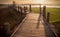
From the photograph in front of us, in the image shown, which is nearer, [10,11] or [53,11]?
[10,11]

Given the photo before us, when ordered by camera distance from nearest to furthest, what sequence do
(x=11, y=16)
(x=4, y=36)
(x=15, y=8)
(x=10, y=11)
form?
(x=4, y=36) < (x=11, y=16) < (x=10, y=11) < (x=15, y=8)

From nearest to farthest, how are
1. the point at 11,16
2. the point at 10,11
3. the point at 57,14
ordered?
the point at 11,16
the point at 10,11
the point at 57,14

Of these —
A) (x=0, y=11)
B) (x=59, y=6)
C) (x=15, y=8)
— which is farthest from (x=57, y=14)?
(x=0, y=11)

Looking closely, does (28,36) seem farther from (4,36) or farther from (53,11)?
(53,11)

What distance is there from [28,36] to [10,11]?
402 inches

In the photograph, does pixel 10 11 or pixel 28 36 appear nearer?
pixel 28 36

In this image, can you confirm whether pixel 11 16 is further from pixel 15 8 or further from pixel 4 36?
pixel 4 36

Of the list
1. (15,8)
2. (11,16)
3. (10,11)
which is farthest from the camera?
(15,8)

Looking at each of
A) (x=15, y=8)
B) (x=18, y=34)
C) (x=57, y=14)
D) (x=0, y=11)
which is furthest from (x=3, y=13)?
(x=57, y=14)

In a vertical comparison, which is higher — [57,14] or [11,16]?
[11,16]

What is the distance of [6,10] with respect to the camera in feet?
61.8

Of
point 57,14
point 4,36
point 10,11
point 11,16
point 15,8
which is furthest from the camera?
point 57,14

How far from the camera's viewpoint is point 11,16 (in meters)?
17.3

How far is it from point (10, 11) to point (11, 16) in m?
1.30
